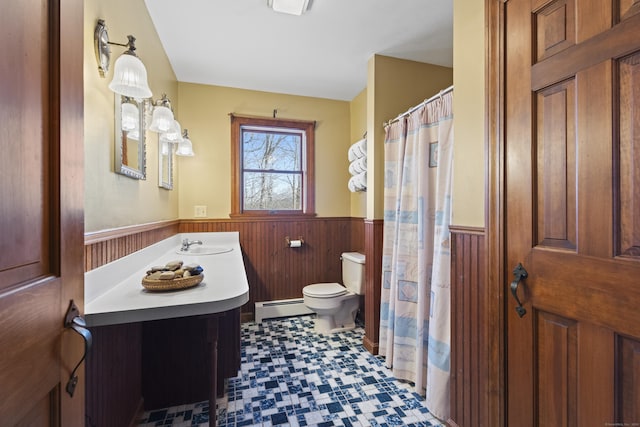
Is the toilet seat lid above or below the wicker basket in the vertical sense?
below

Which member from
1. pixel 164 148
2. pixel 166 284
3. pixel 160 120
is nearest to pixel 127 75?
pixel 160 120

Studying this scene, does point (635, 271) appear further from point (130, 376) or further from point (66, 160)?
point (130, 376)

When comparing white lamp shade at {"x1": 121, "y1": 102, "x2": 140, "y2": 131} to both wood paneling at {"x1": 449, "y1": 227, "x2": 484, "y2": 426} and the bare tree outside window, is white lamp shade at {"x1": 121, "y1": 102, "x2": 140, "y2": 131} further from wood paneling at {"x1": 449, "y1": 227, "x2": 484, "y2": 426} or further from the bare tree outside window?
wood paneling at {"x1": 449, "y1": 227, "x2": 484, "y2": 426}

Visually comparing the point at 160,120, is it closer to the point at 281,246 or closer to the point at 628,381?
the point at 281,246

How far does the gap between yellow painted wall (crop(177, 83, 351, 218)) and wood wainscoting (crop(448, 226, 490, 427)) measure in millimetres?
1987

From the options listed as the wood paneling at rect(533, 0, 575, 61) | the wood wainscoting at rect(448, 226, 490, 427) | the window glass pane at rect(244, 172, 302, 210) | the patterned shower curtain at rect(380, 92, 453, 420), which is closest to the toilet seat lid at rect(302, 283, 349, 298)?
the patterned shower curtain at rect(380, 92, 453, 420)

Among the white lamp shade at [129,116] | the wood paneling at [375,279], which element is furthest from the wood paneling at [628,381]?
the white lamp shade at [129,116]

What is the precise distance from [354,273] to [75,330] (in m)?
2.31

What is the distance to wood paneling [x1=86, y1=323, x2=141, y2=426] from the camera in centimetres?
108

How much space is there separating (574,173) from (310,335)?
2310 mm

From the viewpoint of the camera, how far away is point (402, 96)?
2406 millimetres

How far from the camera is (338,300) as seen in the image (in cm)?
262

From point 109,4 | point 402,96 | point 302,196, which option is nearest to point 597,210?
point 402,96

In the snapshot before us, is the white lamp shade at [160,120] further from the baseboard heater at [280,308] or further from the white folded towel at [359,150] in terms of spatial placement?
the baseboard heater at [280,308]
